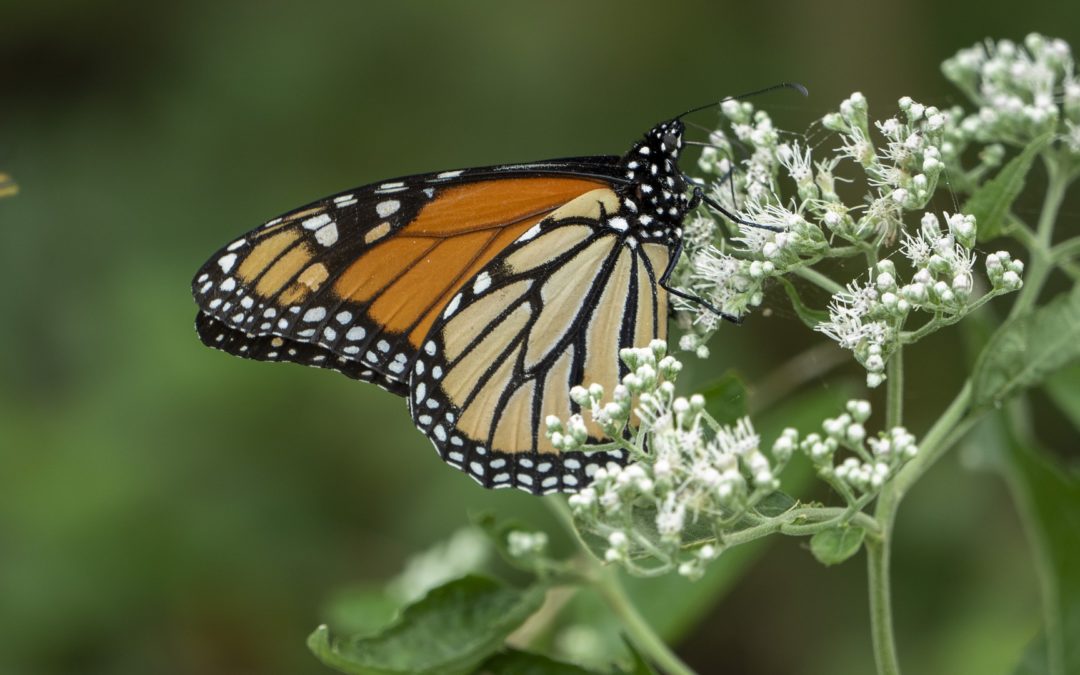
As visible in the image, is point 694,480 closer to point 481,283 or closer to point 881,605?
point 881,605

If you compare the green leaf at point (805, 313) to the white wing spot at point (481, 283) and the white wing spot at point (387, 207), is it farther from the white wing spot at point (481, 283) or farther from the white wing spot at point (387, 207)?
the white wing spot at point (387, 207)

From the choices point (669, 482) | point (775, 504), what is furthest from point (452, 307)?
point (775, 504)

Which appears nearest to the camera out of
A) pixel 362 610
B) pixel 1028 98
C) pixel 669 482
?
pixel 669 482

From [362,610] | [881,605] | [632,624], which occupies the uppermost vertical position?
[881,605]

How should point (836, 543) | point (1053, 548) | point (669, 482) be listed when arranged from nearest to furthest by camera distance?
point (836, 543)
point (669, 482)
point (1053, 548)

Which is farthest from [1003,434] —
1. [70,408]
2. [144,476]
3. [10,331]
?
[10,331]

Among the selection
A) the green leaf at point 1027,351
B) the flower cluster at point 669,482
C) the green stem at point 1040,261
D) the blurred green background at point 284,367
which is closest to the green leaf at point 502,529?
the flower cluster at point 669,482

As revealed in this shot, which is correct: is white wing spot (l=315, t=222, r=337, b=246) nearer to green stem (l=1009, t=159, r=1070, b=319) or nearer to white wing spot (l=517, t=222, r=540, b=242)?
white wing spot (l=517, t=222, r=540, b=242)
